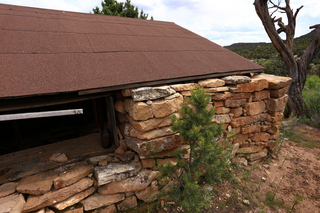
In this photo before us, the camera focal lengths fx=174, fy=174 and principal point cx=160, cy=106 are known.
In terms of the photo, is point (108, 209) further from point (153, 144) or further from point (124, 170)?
point (153, 144)

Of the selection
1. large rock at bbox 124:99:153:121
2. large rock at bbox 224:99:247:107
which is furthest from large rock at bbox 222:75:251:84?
large rock at bbox 124:99:153:121

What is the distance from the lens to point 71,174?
2.57 metres

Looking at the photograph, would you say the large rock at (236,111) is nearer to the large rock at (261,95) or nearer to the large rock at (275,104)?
the large rock at (261,95)

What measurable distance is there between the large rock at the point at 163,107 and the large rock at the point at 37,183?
1.74m

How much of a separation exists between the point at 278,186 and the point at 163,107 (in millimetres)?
2990

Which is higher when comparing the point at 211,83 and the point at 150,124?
the point at 211,83

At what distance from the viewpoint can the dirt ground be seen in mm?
3047

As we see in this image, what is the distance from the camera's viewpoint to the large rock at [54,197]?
2.23m

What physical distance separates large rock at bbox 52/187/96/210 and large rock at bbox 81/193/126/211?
0.07m

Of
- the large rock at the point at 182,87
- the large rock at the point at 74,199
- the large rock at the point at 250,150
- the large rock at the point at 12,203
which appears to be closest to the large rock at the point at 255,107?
the large rock at the point at 250,150

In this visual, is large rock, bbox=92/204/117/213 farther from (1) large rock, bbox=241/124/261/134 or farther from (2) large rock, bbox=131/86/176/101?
(1) large rock, bbox=241/124/261/134

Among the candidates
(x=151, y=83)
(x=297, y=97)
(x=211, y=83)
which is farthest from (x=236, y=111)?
(x=297, y=97)

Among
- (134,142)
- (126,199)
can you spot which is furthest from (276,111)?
(126,199)

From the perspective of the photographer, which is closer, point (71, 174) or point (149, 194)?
point (71, 174)
